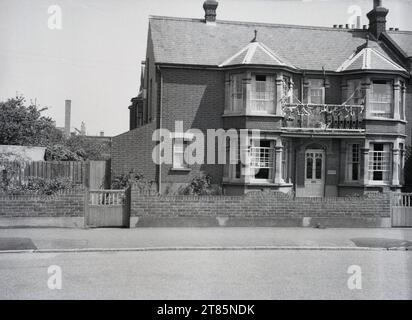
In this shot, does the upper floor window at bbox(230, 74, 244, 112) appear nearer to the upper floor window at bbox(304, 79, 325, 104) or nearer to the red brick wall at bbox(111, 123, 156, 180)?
the upper floor window at bbox(304, 79, 325, 104)

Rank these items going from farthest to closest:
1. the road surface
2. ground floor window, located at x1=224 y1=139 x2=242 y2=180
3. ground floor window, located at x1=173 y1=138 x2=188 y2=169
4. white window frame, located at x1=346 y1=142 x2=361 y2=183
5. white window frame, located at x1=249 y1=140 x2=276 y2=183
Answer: white window frame, located at x1=346 y1=142 x2=361 y2=183 → ground floor window, located at x1=173 y1=138 x2=188 y2=169 → ground floor window, located at x1=224 y1=139 x2=242 y2=180 → white window frame, located at x1=249 y1=140 x2=276 y2=183 → the road surface

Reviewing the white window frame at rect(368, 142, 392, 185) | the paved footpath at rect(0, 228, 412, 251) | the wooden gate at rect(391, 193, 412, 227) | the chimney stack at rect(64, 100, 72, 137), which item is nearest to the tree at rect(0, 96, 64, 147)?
the paved footpath at rect(0, 228, 412, 251)

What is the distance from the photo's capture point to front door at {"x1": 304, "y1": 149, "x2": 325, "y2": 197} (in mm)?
25297

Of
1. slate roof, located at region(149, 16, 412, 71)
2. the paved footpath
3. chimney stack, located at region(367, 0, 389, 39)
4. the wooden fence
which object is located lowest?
the paved footpath

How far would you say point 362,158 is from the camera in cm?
2464

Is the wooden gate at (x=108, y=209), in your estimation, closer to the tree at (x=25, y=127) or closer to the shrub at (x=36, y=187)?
the shrub at (x=36, y=187)

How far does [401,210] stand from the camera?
17.8m

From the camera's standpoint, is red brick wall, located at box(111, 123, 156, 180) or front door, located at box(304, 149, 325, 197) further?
front door, located at box(304, 149, 325, 197)

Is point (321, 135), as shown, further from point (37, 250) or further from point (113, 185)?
point (37, 250)

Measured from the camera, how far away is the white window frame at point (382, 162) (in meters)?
24.6

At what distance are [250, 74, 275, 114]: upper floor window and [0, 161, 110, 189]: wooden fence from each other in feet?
26.4

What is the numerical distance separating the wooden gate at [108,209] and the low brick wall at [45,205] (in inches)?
14.2

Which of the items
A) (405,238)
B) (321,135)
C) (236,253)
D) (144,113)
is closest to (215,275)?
(236,253)

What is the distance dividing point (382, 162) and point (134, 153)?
41.3ft
